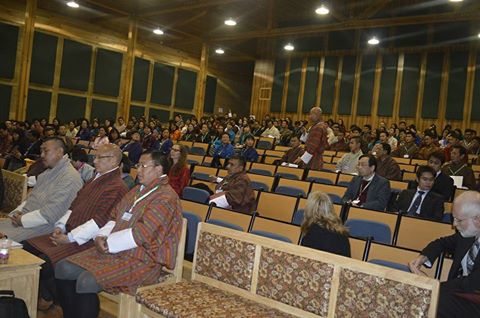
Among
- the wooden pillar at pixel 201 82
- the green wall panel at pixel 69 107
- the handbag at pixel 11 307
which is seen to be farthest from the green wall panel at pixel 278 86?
the handbag at pixel 11 307

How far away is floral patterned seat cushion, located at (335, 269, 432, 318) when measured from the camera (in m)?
2.15

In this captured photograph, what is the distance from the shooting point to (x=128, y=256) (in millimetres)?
2742

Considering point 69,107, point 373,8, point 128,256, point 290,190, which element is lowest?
point 128,256

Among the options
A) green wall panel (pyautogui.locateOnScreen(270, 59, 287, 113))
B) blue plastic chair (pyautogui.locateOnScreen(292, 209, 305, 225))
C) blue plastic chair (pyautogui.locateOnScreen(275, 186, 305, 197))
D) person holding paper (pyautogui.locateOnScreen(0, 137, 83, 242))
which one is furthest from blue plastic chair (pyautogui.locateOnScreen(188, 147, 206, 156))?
green wall panel (pyautogui.locateOnScreen(270, 59, 287, 113))

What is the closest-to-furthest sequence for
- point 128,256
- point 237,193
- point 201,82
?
point 128,256, point 237,193, point 201,82

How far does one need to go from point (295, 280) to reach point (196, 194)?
2.46m

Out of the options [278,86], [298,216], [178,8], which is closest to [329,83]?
[278,86]

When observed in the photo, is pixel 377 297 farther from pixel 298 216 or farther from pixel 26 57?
pixel 26 57

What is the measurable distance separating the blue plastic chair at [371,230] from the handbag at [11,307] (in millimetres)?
2479

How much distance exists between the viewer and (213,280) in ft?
9.71

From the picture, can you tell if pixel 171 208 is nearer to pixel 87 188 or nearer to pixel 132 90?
pixel 87 188

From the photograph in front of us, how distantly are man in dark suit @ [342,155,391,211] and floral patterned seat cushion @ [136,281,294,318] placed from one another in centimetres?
224

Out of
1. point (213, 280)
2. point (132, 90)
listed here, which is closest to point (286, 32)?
point (132, 90)

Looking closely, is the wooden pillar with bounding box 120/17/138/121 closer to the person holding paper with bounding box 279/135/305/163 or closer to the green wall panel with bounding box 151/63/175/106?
the green wall panel with bounding box 151/63/175/106
